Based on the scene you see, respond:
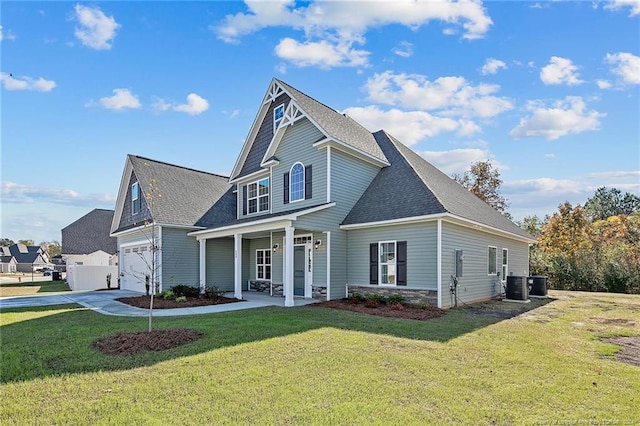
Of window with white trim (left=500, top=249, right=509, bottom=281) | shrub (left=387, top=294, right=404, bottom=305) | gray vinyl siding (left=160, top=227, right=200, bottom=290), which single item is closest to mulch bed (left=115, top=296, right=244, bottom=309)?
gray vinyl siding (left=160, top=227, right=200, bottom=290)

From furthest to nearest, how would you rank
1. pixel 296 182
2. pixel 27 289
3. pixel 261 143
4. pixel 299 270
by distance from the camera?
pixel 27 289
pixel 261 143
pixel 296 182
pixel 299 270

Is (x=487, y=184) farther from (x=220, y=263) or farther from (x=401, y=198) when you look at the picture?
(x=220, y=263)

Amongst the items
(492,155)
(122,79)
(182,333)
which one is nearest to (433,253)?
(182,333)

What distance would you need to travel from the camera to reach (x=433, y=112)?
17500mm

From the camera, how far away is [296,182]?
15672mm

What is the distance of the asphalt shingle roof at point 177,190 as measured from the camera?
1756 centimetres

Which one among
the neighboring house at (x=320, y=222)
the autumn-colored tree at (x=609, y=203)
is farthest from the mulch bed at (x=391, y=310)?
the autumn-colored tree at (x=609, y=203)

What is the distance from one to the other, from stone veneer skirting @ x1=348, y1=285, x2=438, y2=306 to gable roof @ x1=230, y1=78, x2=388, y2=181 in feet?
17.9

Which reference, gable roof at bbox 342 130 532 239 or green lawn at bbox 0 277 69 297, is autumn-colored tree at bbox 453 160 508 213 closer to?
gable roof at bbox 342 130 532 239

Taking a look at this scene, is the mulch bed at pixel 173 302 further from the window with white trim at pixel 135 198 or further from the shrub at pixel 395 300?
the window with white trim at pixel 135 198

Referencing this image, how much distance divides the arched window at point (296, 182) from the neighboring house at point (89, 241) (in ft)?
92.7

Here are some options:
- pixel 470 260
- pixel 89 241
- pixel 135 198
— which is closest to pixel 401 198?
pixel 470 260

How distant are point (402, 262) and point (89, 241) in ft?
123

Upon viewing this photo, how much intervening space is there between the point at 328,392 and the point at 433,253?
8.13 metres
